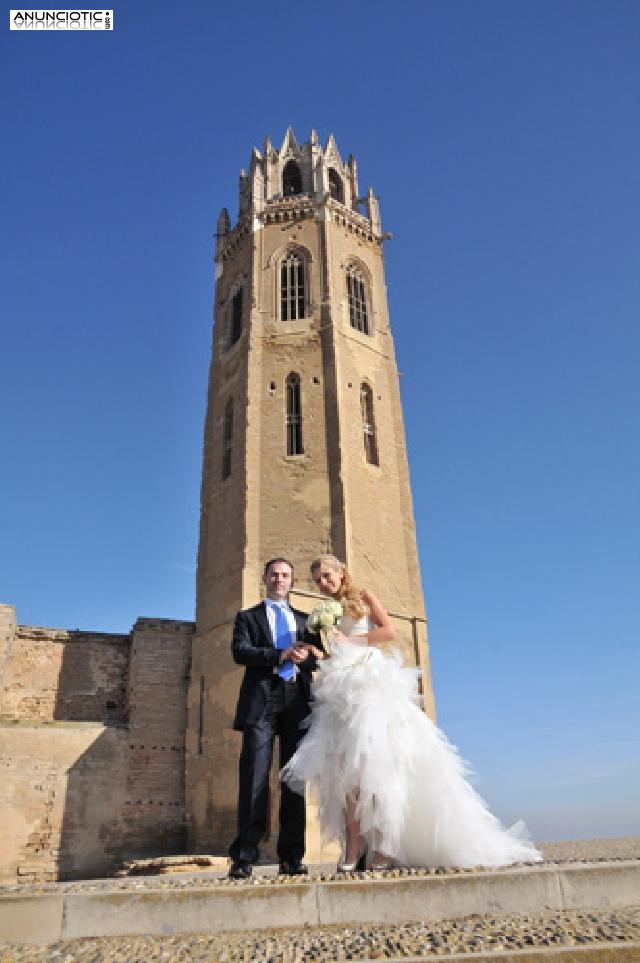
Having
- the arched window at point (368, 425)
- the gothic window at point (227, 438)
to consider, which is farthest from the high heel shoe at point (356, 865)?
the gothic window at point (227, 438)

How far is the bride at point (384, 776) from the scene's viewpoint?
466 centimetres

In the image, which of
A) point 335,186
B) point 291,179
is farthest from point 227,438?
point 291,179

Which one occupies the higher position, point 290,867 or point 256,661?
point 256,661

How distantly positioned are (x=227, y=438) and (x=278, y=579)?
1592 centimetres

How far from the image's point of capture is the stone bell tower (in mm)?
17250

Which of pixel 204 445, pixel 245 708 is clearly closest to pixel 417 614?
pixel 204 445

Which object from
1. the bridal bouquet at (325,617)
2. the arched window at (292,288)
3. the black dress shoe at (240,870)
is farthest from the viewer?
the arched window at (292,288)

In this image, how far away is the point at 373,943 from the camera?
10.7 feet

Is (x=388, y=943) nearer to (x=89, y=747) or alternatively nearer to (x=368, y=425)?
(x=89, y=747)

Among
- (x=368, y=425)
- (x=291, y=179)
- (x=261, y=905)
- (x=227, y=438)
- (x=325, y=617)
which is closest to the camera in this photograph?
(x=261, y=905)

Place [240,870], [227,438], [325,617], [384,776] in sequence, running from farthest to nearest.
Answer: [227,438]
[325,617]
[384,776]
[240,870]

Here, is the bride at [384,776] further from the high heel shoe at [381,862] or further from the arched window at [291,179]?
the arched window at [291,179]

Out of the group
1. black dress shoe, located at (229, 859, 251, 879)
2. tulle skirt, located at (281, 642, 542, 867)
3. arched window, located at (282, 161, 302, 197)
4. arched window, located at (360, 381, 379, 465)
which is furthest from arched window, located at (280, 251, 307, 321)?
black dress shoe, located at (229, 859, 251, 879)

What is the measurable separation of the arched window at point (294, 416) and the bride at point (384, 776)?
1453 centimetres
